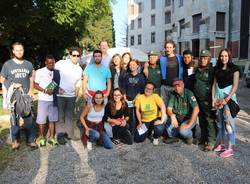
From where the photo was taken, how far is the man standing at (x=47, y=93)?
7121 millimetres

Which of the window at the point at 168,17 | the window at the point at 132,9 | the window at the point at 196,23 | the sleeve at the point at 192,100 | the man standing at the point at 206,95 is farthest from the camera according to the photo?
the window at the point at 132,9

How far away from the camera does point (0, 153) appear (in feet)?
22.0

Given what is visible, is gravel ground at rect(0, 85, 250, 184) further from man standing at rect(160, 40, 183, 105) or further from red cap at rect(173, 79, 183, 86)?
man standing at rect(160, 40, 183, 105)

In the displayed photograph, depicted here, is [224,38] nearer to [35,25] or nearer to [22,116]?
[35,25]

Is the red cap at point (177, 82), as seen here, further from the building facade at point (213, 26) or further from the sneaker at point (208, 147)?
the building facade at point (213, 26)

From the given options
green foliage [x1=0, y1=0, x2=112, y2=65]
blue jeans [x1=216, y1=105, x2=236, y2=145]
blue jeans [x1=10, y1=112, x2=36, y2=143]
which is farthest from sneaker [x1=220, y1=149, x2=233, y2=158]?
green foliage [x1=0, y1=0, x2=112, y2=65]

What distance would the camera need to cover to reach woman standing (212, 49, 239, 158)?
6.36 m

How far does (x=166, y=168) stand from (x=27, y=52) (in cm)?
2052

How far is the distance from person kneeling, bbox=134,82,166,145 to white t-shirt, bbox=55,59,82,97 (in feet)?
4.20

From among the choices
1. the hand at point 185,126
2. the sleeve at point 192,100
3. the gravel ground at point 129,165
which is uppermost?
the sleeve at point 192,100

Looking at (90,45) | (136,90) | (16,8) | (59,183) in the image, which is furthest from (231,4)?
(59,183)

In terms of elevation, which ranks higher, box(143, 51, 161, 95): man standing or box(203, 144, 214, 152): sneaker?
box(143, 51, 161, 95): man standing

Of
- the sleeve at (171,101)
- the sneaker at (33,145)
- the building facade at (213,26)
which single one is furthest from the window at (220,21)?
the sneaker at (33,145)

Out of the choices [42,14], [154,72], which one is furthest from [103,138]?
[42,14]
